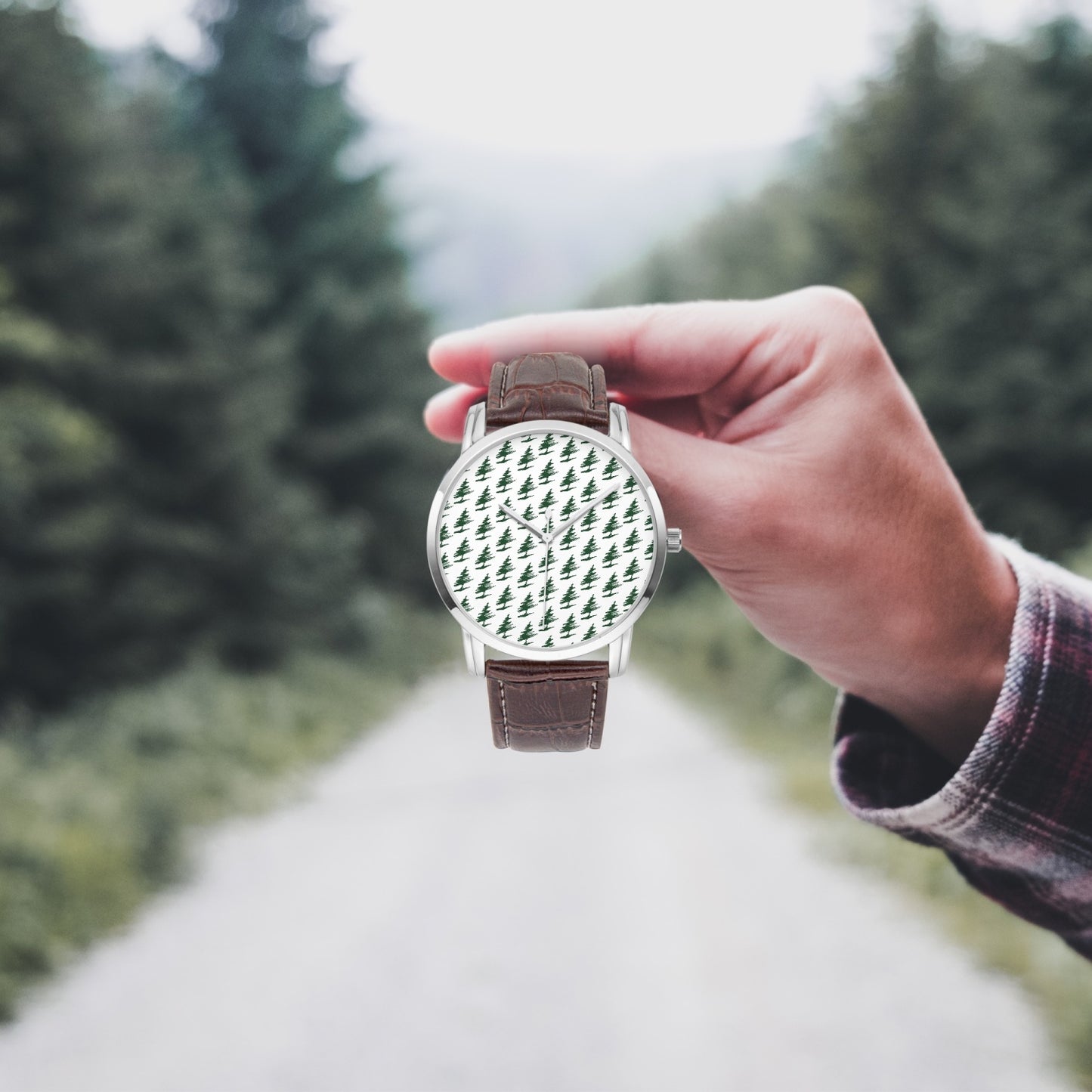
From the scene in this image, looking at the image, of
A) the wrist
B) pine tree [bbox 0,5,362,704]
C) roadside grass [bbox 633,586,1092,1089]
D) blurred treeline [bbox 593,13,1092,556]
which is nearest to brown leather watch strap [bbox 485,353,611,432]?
the wrist

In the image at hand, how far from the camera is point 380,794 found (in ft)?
25.2

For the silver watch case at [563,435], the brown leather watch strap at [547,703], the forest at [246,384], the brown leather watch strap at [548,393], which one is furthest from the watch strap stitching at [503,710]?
the forest at [246,384]

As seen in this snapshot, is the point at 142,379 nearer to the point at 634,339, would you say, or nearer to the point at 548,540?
the point at 634,339

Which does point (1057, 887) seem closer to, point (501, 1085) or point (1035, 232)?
point (501, 1085)

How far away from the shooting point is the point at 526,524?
50.6 inches

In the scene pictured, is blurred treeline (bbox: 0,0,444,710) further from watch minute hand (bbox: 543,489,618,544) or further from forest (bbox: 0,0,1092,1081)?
watch minute hand (bbox: 543,489,618,544)

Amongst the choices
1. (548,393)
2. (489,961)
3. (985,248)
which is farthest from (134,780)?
(985,248)

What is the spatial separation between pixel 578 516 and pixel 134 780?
6.48 meters

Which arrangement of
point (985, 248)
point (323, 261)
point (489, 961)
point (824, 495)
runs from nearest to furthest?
point (824, 495) < point (489, 961) < point (985, 248) < point (323, 261)

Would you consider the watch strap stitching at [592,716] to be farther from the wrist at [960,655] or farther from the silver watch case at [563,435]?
the wrist at [960,655]

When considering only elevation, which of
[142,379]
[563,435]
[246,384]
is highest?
[563,435]

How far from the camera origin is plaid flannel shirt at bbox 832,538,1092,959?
4.34 ft

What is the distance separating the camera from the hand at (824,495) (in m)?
1.42

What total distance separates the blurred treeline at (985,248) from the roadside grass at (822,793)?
267 cm
